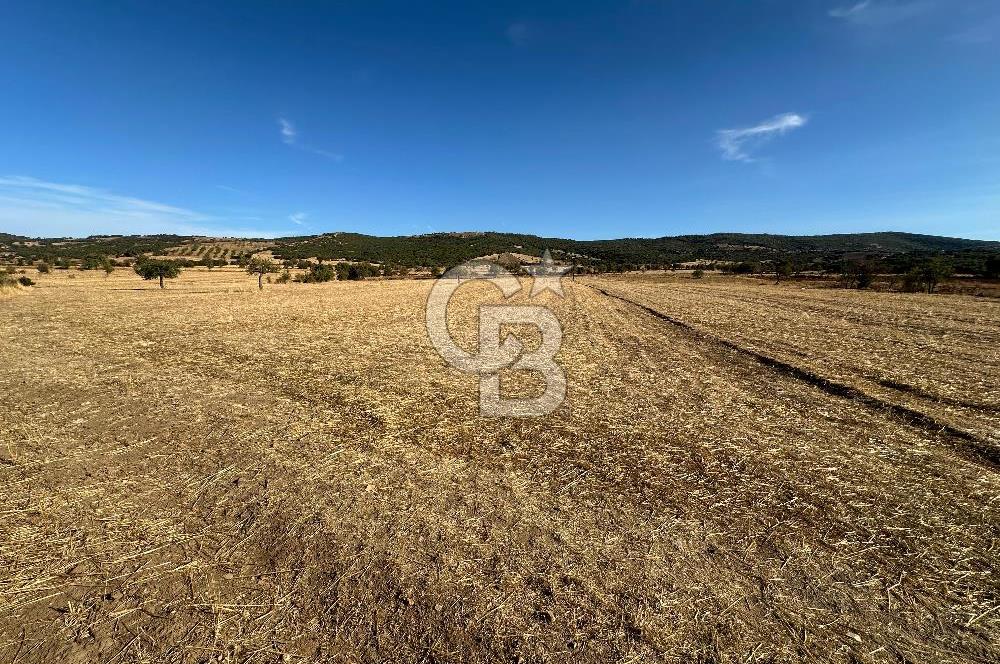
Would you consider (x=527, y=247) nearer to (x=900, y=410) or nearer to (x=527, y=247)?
(x=527, y=247)

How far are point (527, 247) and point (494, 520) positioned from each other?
16224 cm

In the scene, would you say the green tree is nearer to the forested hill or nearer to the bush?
the forested hill

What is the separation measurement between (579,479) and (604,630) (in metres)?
2.58

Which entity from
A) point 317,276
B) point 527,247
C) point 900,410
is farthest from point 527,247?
point 900,410

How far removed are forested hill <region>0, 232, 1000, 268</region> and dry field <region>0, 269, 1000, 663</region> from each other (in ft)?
343

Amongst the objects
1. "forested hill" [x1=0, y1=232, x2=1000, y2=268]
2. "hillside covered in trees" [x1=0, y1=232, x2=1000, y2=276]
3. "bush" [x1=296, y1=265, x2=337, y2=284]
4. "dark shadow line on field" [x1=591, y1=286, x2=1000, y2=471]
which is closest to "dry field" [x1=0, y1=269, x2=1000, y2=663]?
"dark shadow line on field" [x1=591, y1=286, x2=1000, y2=471]

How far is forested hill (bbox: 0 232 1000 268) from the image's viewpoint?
126750 mm

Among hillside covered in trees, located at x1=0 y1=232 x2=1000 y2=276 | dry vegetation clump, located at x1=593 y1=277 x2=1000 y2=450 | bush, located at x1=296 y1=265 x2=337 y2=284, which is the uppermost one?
hillside covered in trees, located at x1=0 y1=232 x2=1000 y2=276

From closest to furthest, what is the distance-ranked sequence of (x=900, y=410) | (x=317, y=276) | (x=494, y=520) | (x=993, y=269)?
(x=494, y=520) < (x=900, y=410) < (x=993, y=269) < (x=317, y=276)

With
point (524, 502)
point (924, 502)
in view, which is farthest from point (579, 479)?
point (924, 502)

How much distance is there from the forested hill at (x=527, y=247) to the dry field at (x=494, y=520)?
104403mm

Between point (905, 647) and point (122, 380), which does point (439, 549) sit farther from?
point (122, 380)

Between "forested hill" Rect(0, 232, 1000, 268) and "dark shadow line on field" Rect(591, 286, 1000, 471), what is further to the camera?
"forested hill" Rect(0, 232, 1000, 268)

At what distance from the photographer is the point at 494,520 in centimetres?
515
